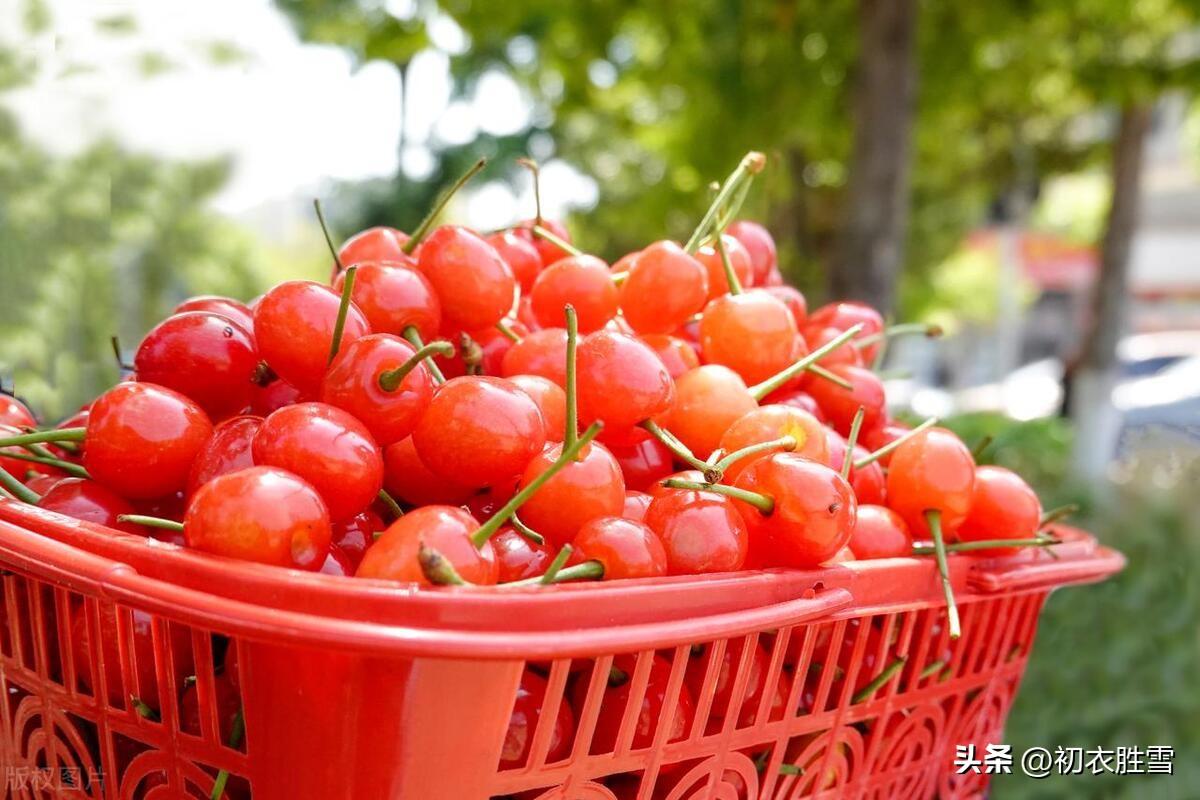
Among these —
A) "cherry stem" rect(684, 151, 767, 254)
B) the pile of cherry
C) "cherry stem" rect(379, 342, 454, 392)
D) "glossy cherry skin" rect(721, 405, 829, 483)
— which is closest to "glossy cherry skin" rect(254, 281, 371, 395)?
the pile of cherry

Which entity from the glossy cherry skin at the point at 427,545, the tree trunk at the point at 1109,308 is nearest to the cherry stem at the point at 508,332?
the glossy cherry skin at the point at 427,545

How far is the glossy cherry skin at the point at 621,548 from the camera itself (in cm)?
89

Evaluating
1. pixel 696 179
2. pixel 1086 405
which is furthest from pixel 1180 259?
pixel 696 179

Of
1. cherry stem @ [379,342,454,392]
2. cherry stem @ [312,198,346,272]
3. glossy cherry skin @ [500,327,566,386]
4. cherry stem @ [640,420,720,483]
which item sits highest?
cherry stem @ [312,198,346,272]

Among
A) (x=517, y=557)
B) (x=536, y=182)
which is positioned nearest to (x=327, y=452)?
(x=517, y=557)

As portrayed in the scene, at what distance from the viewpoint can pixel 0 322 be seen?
321 cm

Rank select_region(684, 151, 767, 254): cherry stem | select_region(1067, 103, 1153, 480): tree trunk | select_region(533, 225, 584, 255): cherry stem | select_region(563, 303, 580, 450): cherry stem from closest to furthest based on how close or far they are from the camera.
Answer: select_region(563, 303, 580, 450): cherry stem < select_region(684, 151, 767, 254): cherry stem < select_region(533, 225, 584, 255): cherry stem < select_region(1067, 103, 1153, 480): tree trunk

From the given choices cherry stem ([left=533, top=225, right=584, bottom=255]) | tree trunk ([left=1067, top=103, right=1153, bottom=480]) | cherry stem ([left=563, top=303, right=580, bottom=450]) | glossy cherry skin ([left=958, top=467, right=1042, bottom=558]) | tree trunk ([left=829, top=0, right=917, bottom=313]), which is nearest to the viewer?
cherry stem ([left=563, top=303, right=580, bottom=450])

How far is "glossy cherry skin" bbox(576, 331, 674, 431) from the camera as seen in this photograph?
1077 mm

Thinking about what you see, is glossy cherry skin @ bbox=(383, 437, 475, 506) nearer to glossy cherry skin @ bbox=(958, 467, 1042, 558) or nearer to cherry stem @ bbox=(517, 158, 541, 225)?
cherry stem @ bbox=(517, 158, 541, 225)

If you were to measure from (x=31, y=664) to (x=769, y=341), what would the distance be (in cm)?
92

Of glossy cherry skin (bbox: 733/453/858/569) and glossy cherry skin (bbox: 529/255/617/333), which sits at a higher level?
glossy cherry skin (bbox: 529/255/617/333)

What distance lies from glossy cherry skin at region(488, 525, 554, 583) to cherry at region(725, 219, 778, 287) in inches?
34.5

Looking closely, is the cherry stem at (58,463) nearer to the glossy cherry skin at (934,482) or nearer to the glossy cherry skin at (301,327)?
the glossy cherry skin at (301,327)
